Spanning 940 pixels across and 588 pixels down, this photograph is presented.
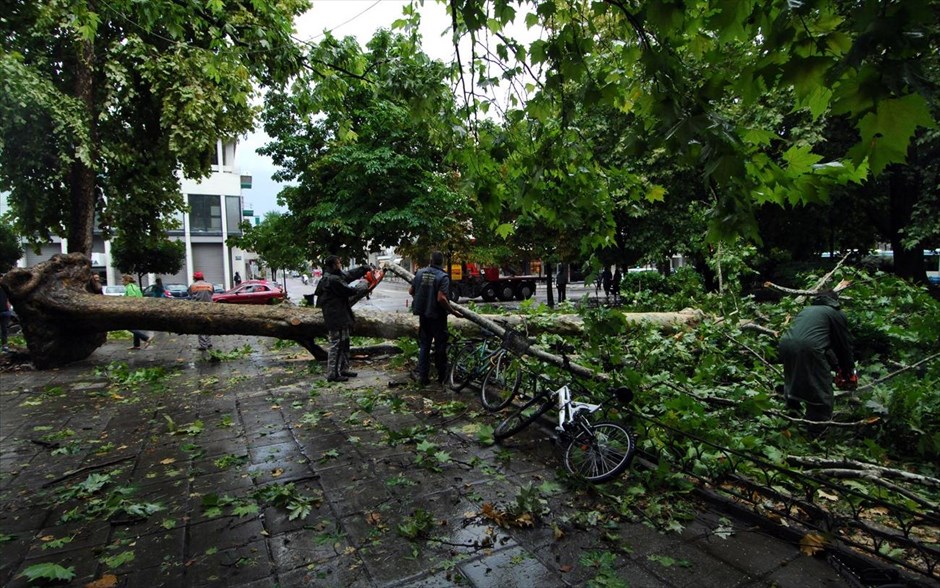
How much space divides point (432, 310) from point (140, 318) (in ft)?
20.9

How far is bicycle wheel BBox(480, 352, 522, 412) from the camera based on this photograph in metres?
5.75

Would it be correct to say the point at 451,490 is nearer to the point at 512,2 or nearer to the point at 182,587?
the point at 182,587

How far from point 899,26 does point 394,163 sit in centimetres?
1585

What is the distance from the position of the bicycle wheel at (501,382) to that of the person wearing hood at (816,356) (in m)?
2.66

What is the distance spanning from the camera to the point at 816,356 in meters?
4.62

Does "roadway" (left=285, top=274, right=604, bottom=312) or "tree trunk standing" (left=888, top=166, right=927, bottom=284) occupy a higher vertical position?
"tree trunk standing" (left=888, top=166, right=927, bottom=284)

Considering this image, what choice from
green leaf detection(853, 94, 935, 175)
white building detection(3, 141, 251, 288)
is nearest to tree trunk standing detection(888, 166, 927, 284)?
green leaf detection(853, 94, 935, 175)

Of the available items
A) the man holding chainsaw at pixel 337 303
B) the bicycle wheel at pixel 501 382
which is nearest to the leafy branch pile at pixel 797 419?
the bicycle wheel at pixel 501 382

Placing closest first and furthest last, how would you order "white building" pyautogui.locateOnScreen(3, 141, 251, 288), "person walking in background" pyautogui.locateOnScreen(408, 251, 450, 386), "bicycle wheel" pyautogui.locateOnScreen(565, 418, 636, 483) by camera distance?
"bicycle wheel" pyautogui.locateOnScreen(565, 418, 636, 483)
"person walking in background" pyautogui.locateOnScreen(408, 251, 450, 386)
"white building" pyautogui.locateOnScreen(3, 141, 251, 288)

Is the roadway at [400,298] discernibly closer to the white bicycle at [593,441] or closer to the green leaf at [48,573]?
the white bicycle at [593,441]

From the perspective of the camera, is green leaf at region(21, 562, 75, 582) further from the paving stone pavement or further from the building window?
the building window

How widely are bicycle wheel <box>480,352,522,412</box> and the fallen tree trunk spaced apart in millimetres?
2853

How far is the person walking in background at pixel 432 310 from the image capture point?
6867 mm

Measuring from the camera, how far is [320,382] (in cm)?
779
